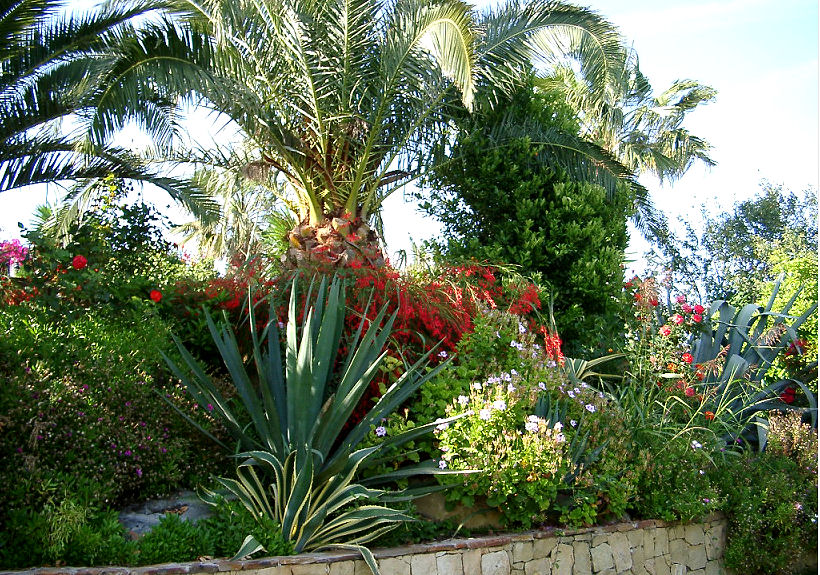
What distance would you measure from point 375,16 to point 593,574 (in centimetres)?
648

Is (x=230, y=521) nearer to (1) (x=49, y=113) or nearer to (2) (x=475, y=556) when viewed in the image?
(2) (x=475, y=556)

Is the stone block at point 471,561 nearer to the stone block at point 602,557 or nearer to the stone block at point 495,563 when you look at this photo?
the stone block at point 495,563

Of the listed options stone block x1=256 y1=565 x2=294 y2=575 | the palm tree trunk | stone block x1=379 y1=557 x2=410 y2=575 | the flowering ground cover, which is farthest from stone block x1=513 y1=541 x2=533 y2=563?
the palm tree trunk

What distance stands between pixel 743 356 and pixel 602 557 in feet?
14.7

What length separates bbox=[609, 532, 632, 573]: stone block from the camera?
6039 millimetres

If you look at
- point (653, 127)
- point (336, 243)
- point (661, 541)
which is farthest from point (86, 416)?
point (653, 127)

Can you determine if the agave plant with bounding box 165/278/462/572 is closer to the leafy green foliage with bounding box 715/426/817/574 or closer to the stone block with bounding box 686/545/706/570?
the stone block with bounding box 686/545/706/570

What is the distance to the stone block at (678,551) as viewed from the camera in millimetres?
6508

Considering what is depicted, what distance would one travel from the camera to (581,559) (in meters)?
5.84

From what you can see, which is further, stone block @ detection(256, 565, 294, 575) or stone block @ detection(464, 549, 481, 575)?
stone block @ detection(464, 549, 481, 575)

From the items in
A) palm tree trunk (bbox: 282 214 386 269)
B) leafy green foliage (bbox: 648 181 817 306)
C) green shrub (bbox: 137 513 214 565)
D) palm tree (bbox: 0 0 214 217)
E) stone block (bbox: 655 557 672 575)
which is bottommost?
stone block (bbox: 655 557 672 575)

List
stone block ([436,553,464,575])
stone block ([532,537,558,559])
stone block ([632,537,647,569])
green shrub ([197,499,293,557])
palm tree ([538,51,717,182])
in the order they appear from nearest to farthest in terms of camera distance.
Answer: green shrub ([197,499,293,557]), stone block ([436,553,464,575]), stone block ([532,537,558,559]), stone block ([632,537,647,569]), palm tree ([538,51,717,182])

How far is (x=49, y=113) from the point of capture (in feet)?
25.6

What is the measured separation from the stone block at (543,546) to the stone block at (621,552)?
1.99 feet
